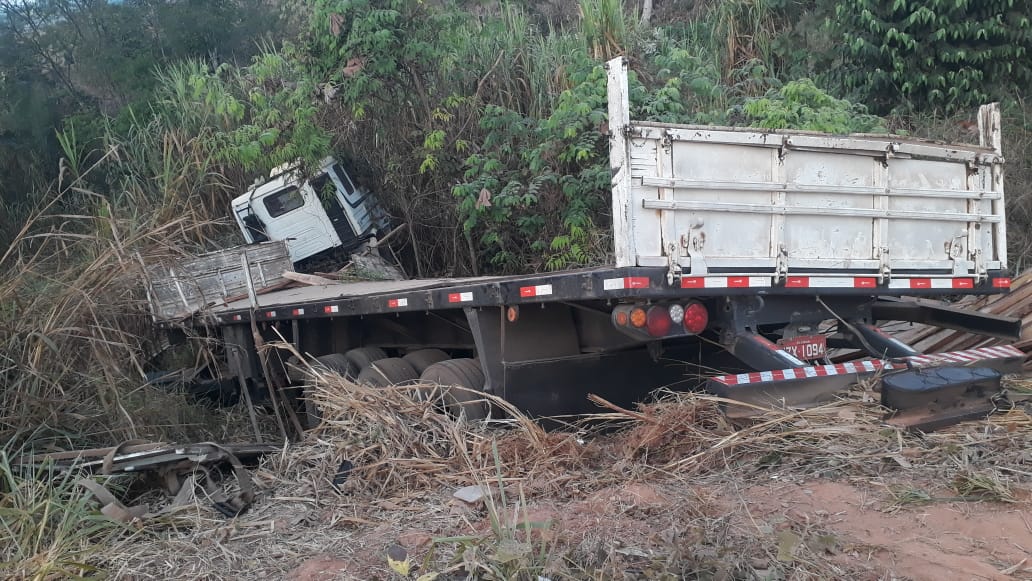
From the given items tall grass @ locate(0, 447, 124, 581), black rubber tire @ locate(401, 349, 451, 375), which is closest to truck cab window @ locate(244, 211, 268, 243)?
black rubber tire @ locate(401, 349, 451, 375)

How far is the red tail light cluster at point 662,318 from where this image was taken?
440 centimetres

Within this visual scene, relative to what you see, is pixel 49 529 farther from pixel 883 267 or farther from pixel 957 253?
pixel 957 253

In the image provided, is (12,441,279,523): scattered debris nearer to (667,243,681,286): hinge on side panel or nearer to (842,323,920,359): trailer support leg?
(667,243,681,286): hinge on side panel

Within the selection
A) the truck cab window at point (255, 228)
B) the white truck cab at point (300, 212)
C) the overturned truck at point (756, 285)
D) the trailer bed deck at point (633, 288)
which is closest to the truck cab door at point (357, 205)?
the white truck cab at point (300, 212)

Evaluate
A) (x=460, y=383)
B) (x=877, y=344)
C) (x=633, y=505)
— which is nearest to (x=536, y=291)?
(x=460, y=383)

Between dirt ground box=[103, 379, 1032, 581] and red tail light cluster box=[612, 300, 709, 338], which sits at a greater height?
red tail light cluster box=[612, 300, 709, 338]

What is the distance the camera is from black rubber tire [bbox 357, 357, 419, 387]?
6.06m

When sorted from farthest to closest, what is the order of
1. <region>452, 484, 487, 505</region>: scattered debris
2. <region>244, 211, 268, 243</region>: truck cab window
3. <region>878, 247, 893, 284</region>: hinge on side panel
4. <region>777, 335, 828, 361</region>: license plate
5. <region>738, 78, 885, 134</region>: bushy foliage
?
<region>244, 211, 268, 243</region>: truck cab window → <region>738, 78, 885, 134</region>: bushy foliage → <region>878, 247, 893, 284</region>: hinge on side panel → <region>777, 335, 828, 361</region>: license plate → <region>452, 484, 487, 505</region>: scattered debris

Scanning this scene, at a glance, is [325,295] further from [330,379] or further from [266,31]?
[266,31]

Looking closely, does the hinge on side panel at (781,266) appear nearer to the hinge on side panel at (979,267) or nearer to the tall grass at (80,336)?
the hinge on side panel at (979,267)

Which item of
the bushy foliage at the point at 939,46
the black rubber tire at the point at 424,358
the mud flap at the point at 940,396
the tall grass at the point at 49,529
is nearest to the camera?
the tall grass at the point at 49,529

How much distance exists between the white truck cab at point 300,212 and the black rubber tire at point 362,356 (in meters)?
3.58

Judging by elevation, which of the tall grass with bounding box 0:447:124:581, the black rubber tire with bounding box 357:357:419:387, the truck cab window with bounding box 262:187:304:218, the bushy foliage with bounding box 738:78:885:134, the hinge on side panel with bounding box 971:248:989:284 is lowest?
the tall grass with bounding box 0:447:124:581

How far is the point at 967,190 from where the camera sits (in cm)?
534
